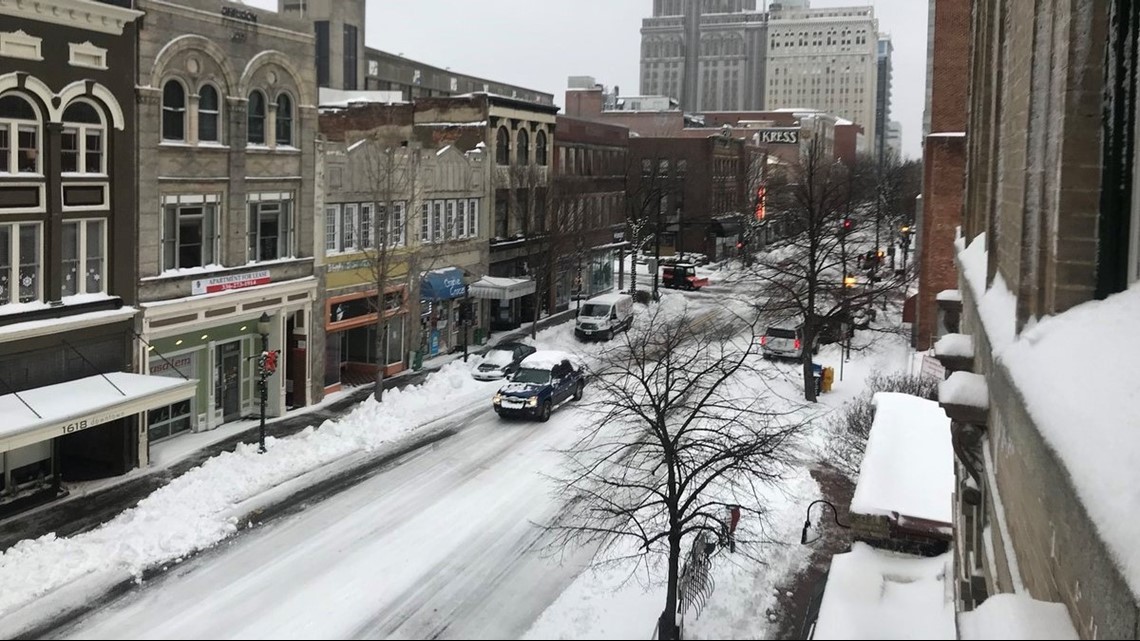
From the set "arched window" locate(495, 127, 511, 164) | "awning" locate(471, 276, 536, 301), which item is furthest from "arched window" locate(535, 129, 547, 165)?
"awning" locate(471, 276, 536, 301)

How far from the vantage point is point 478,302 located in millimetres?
42875

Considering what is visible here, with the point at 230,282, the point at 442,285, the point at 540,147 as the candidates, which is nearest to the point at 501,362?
the point at 442,285

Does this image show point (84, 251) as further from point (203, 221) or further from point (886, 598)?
point (886, 598)

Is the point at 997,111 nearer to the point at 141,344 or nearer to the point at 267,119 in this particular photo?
the point at 141,344

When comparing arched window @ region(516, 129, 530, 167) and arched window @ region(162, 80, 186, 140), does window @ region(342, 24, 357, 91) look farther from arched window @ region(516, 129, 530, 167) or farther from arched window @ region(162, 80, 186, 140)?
arched window @ region(162, 80, 186, 140)

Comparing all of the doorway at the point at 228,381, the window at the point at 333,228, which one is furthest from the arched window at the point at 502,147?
the doorway at the point at 228,381

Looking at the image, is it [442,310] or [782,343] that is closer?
[782,343]

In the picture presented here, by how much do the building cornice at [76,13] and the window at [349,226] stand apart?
10.7 meters

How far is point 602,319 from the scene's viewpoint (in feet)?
143

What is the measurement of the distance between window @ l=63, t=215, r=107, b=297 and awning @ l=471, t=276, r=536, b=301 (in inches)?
770

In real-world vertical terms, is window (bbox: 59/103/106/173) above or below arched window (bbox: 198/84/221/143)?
below

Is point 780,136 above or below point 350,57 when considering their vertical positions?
above

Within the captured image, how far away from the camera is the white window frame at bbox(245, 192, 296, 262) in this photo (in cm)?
2842

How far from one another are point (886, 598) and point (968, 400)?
363cm
